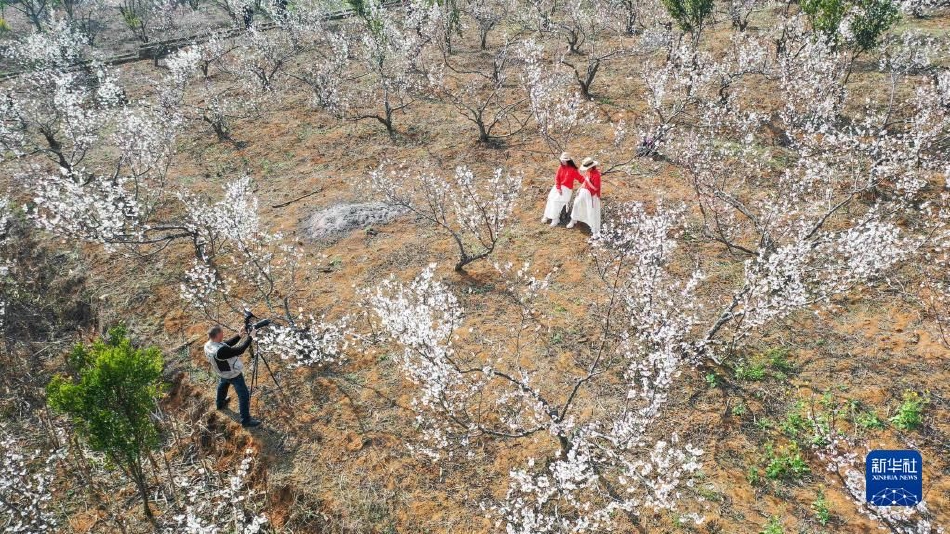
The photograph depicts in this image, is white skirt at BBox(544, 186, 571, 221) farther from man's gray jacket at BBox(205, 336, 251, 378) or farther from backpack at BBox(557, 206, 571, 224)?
man's gray jacket at BBox(205, 336, 251, 378)

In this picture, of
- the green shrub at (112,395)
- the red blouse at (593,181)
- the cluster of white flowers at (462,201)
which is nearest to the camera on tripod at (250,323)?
the green shrub at (112,395)

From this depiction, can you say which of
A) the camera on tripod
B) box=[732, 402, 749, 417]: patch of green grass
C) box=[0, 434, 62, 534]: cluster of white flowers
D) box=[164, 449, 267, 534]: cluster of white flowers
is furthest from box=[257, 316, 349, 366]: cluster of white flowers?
box=[732, 402, 749, 417]: patch of green grass

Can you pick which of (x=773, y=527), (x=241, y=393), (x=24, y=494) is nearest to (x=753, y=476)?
(x=773, y=527)

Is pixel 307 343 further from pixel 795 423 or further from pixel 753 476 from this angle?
pixel 795 423

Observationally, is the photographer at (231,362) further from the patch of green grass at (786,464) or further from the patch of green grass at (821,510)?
the patch of green grass at (821,510)

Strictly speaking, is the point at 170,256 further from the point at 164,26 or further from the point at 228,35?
the point at 164,26
